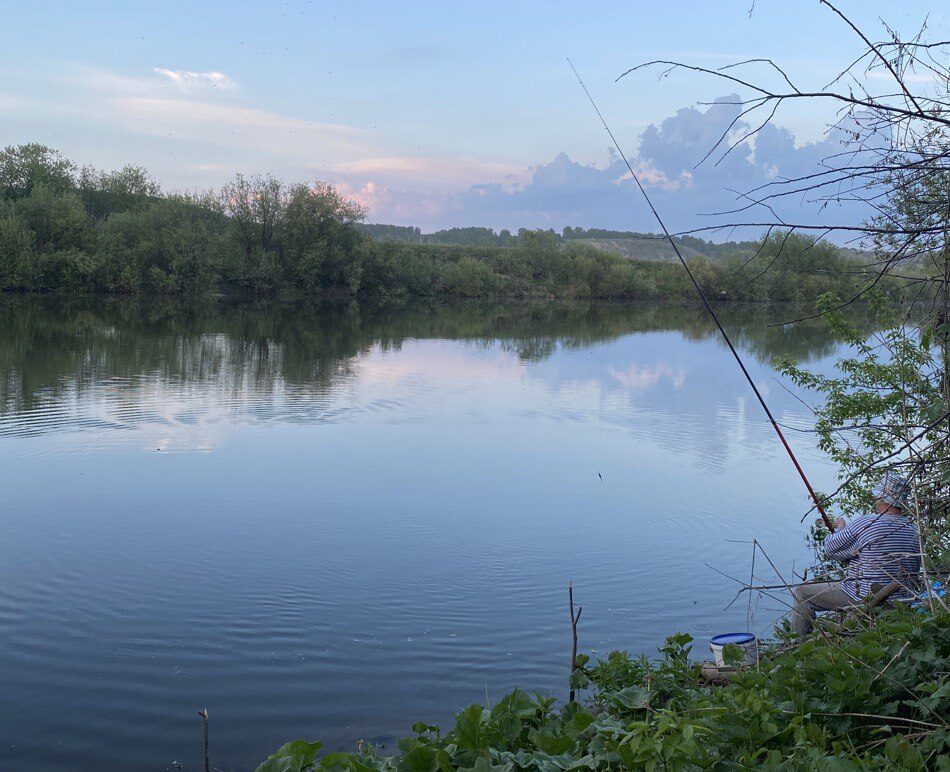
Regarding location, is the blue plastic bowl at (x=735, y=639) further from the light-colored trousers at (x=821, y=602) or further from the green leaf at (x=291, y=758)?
the green leaf at (x=291, y=758)

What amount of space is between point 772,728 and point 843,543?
3045 millimetres

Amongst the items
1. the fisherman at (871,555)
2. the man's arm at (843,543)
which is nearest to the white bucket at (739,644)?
the fisherman at (871,555)

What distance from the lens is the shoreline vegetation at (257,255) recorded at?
170 ft

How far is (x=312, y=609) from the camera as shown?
24.8 feet

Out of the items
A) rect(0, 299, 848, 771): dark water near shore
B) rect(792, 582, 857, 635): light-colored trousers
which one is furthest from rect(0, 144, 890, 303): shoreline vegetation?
rect(792, 582, 857, 635): light-colored trousers

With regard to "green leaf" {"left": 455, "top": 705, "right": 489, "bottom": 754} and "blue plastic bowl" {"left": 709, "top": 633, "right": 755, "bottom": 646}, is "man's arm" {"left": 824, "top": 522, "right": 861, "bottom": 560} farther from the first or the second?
"green leaf" {"left": 455, "top": 705, "right": 489, "bottom": 754}

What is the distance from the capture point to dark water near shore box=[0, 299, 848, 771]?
5.96m

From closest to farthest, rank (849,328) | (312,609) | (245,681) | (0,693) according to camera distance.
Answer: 1. (0,693)
2. (245,681)
3. (312,609)
4. (849,328)

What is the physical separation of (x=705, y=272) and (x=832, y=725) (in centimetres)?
6877

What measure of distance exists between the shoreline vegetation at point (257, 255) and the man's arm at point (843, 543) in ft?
108

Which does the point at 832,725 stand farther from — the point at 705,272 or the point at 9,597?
the point at 705,272

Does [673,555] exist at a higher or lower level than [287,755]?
lower

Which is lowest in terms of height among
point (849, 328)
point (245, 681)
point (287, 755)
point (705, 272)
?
point (245, 681)

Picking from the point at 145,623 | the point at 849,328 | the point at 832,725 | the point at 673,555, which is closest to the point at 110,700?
the point at 145,623
